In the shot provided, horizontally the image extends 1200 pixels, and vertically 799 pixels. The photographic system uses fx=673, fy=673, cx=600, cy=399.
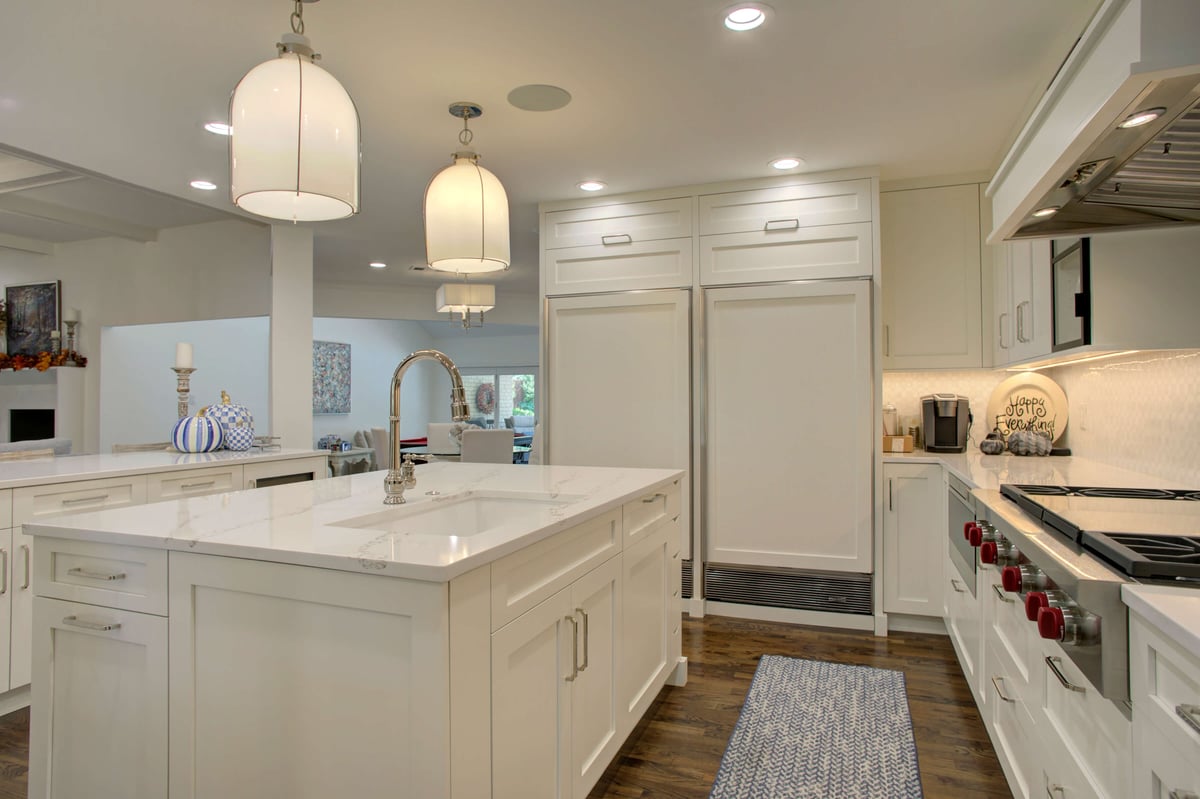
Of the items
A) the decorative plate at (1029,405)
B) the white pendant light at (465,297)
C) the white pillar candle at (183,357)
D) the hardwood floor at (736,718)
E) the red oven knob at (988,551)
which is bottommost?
the hardwood floor at (736,718)

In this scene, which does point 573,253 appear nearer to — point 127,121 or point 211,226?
point 127,121

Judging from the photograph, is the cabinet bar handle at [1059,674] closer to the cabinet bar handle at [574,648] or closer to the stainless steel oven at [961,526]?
the stainless steel oven at [961,526]

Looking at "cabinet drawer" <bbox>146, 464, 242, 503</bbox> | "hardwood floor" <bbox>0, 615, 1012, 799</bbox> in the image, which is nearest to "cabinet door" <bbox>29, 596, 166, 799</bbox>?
"hardwood floor" <bbox>0, 615, 1012, 799</bbox>

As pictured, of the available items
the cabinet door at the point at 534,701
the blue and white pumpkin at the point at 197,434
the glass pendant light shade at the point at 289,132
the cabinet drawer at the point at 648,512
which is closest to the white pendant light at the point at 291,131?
the glass pendant light shade at the point at 289,132

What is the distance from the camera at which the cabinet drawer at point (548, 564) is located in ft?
4.43

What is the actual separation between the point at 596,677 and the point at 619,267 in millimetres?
2622

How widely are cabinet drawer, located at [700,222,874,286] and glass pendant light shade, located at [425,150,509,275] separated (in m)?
1.69

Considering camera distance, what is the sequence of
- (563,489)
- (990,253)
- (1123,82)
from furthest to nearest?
(990,253) < (563,489) < (1123,82)

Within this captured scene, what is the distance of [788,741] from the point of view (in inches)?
91.4

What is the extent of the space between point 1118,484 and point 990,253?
1.73 m

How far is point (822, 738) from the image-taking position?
7.66 feet

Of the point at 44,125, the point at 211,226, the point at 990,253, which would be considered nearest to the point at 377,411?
the point at 211,226

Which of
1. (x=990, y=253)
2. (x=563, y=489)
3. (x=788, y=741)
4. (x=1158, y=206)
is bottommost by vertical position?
(x=788, y=741)

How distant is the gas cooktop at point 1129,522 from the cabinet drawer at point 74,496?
3303 millimetres
